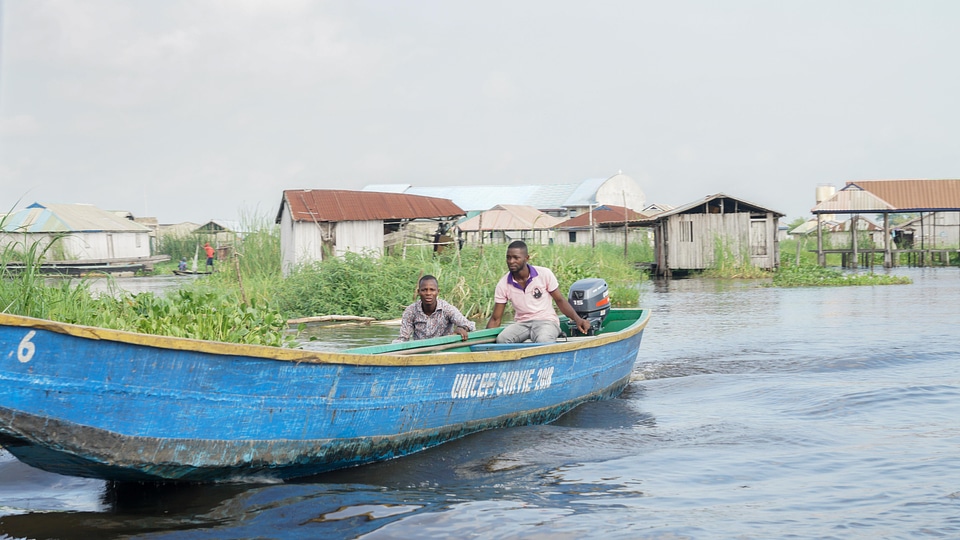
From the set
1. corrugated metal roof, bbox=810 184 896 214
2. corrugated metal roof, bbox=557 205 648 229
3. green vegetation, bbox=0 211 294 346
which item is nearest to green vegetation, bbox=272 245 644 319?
green vegetation, bbox=0 211 294 346

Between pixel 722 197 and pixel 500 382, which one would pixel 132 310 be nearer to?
pixel 500 382

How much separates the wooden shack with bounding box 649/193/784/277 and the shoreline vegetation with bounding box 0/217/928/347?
1.18ft

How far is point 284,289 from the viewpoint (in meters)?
17.1

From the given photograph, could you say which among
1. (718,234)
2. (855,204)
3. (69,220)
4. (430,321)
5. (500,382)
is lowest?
(500,382)

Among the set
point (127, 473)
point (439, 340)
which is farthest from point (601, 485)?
point (127, 473)

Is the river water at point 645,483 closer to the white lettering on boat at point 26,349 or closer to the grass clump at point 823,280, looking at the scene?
the white lettering on boat at point 26,349

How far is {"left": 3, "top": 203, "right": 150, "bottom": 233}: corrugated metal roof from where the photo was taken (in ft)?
124

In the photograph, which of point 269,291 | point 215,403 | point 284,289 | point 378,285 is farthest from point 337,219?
point 215,403

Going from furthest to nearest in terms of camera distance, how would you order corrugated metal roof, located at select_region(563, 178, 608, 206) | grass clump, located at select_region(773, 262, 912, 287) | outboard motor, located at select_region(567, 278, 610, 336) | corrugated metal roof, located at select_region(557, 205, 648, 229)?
corrugated metal roof, located at select_region(563, 178, 608, 206) < corrugated metal roof, located at select_region(557, 205, 648, 229) < grass clump, located at select_region(773, 262, 912, 287) < outboard motor, located at select_region(567, 278, 610, 336)

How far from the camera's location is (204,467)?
536 cm

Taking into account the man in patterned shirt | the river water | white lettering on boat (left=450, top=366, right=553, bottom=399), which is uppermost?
the man in patterned shirt

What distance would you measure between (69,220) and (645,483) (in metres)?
37.4

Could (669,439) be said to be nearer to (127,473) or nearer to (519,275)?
(519,275)

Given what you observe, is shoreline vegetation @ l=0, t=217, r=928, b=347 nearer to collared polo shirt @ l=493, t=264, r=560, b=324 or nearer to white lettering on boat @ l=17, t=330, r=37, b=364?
collared polo shirt @ l=493, t=264, r=560, b=324
